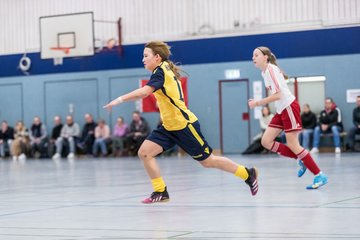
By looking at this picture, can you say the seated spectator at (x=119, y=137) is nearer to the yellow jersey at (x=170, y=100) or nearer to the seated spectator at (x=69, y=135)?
the seated spectator at (x=69, y=135)

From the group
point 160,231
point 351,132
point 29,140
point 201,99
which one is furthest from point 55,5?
point 160,231

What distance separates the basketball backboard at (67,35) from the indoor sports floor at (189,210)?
52.0 ft

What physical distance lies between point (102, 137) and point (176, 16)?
5.35 metres

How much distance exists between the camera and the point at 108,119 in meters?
30.2

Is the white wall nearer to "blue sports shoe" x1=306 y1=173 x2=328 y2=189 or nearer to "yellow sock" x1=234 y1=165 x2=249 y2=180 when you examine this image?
"blue sports shoe" x1=306 y1=173 x2=328 y2=189

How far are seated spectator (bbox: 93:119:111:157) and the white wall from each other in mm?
3539

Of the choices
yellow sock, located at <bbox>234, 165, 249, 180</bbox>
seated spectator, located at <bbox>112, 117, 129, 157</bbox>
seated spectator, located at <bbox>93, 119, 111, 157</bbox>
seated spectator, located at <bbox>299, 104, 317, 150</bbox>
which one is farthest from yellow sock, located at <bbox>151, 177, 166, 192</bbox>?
seated spectator, located at <bbox>93, 119, 111, 157</bbox>

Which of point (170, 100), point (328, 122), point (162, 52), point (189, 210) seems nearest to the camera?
point (189, 210)

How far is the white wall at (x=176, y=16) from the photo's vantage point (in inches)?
1054

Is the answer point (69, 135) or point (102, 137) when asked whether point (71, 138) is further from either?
point (102, 137)

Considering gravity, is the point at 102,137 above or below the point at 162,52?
below

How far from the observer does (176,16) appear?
95.7 ft

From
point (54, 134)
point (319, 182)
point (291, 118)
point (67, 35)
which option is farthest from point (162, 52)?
point (54, 134)

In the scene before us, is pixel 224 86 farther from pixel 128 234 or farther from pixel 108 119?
pixel 128 234
